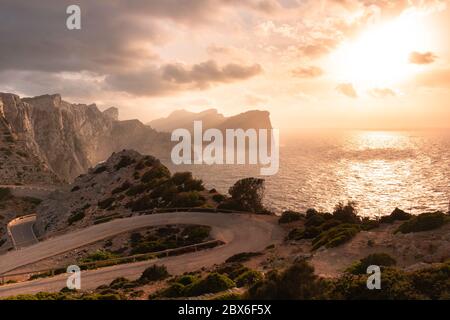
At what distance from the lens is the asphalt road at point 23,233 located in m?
58.8

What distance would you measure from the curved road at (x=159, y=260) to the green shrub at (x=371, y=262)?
43.4ft

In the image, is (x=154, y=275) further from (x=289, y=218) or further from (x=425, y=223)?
(x=289, y=218)

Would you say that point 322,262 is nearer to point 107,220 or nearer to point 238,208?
point 238,208

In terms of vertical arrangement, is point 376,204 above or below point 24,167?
below

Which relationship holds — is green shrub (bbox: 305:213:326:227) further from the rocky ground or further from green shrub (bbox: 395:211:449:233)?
the rocky ground

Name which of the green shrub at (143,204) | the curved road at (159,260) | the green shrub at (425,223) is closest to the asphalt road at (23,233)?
the green shrub at (143,204)

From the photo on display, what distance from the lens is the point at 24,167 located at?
10719 centimetres

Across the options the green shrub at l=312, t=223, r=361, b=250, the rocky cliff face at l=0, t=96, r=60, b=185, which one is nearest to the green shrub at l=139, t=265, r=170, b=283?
the green shrub at l=312, t=223, r=361, b=250

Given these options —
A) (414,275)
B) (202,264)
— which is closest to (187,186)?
(202,264)

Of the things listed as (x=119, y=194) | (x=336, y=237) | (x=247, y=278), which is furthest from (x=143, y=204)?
(x=247, y=278)

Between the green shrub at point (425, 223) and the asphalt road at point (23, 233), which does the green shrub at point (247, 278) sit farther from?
the asphalt road at point (23, 233)

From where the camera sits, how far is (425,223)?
3097 centimetres

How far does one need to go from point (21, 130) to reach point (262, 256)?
152 metres

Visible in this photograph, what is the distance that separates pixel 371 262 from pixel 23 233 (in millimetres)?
59861
